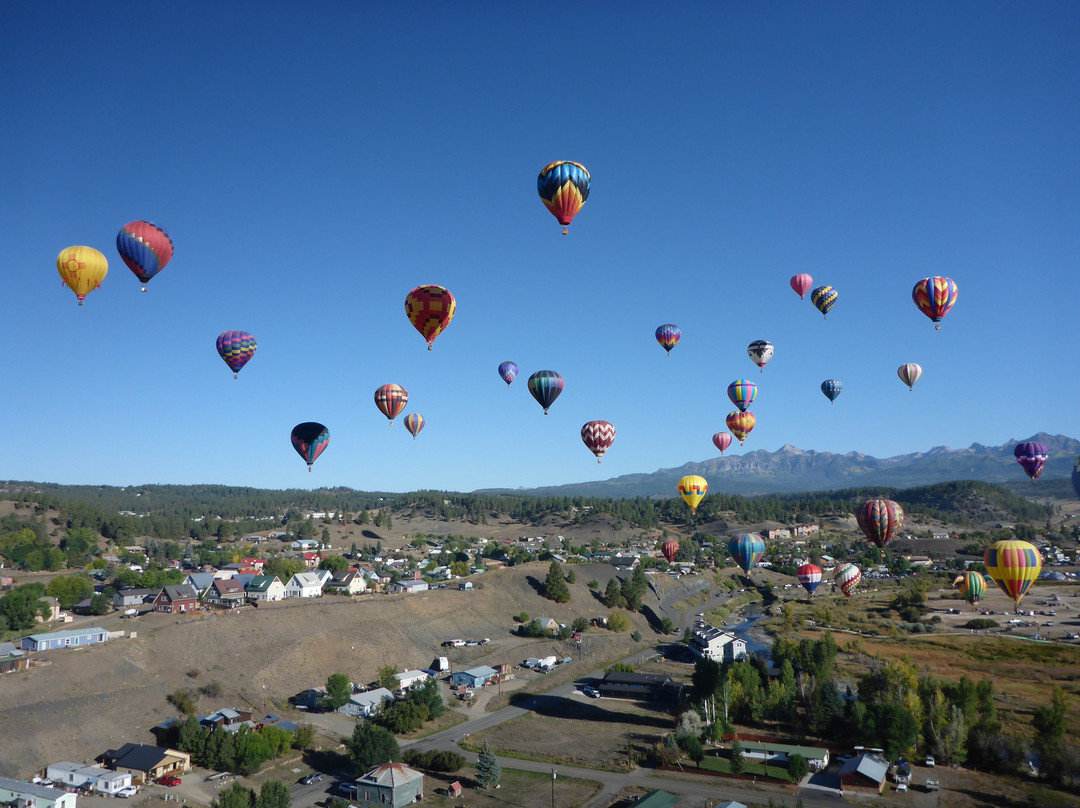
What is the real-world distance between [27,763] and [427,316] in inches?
1257

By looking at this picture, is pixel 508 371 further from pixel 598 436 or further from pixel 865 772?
pixel 865 772

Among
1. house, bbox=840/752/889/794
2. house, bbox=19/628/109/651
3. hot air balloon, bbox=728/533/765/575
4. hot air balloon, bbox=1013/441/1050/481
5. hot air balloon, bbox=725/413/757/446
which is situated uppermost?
hot air balloon, bbox=725/413/757/446

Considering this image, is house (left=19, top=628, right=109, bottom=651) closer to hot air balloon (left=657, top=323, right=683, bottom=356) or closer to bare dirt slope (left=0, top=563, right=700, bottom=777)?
bare dirt slope (left=0, top=563, right=700, bottom=777)

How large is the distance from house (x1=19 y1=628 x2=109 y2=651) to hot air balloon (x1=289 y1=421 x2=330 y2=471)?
19229 mm

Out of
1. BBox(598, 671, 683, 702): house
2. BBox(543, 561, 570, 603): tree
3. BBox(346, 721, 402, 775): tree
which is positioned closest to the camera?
BBox(346, 721, 402, 775): tree

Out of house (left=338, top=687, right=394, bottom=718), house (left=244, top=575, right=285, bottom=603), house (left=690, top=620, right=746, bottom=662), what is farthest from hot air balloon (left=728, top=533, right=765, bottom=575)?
house (left=244, top=575, right=285, bottom=603)

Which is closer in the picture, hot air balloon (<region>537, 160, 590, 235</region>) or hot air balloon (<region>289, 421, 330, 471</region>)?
hot air balloon (<region>537, 160, 590, 235</region>)

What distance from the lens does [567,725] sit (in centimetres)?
4641

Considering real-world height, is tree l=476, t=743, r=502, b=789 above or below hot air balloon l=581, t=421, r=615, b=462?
below

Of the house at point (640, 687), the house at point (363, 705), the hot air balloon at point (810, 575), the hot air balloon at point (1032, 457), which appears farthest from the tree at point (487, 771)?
the hot air balloon at point (1032, 457)

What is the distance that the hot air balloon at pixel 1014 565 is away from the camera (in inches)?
1604

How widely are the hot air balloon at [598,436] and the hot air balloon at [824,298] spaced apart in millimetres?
21961

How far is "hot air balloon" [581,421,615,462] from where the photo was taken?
55.8m

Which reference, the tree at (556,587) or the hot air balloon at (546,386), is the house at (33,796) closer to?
the hot air balloon at (546,386)
